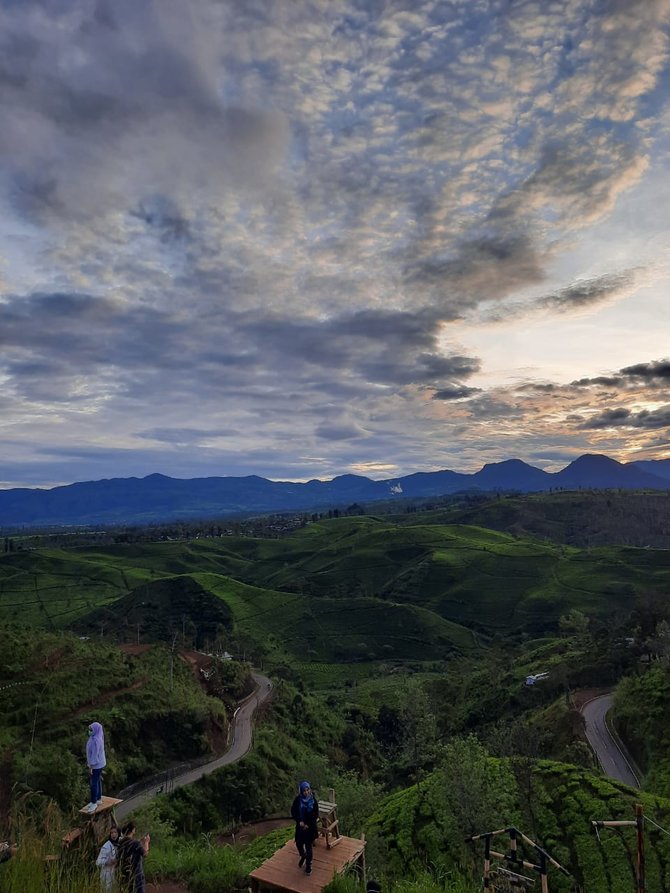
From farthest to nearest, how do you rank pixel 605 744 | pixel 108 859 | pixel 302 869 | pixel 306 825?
pixel 605 744, pixel 306 825, pixel 302 869, pixel 108 859

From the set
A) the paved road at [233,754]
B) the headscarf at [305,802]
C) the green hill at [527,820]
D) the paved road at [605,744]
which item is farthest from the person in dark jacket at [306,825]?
the paved road at [605,744]

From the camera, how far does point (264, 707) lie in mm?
65250

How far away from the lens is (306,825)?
12.5 metres

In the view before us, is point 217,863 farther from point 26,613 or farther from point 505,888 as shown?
point 26,613

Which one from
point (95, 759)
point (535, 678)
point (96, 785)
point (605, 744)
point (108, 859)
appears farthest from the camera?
point (535, 678)

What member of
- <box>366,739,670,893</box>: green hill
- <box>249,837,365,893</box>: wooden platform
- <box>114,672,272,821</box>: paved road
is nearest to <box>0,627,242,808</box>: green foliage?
<box>114,672,272,821</box>: paved road

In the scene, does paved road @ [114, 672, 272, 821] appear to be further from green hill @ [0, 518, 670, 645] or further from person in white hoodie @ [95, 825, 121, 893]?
green hill @ [0, 518, 670, 645]

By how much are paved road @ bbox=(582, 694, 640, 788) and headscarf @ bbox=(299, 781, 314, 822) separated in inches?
1539

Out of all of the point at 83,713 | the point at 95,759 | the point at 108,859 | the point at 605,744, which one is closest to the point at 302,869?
the point at 108,859

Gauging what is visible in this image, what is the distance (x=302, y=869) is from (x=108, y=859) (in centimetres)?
474

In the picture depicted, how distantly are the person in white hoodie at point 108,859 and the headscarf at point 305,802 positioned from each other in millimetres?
4172

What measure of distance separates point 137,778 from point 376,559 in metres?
151

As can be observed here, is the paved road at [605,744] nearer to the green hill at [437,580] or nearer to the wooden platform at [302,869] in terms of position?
the wooden platform at [302,869]

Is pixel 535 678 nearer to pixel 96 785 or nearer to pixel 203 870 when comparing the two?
pixel 203 870
